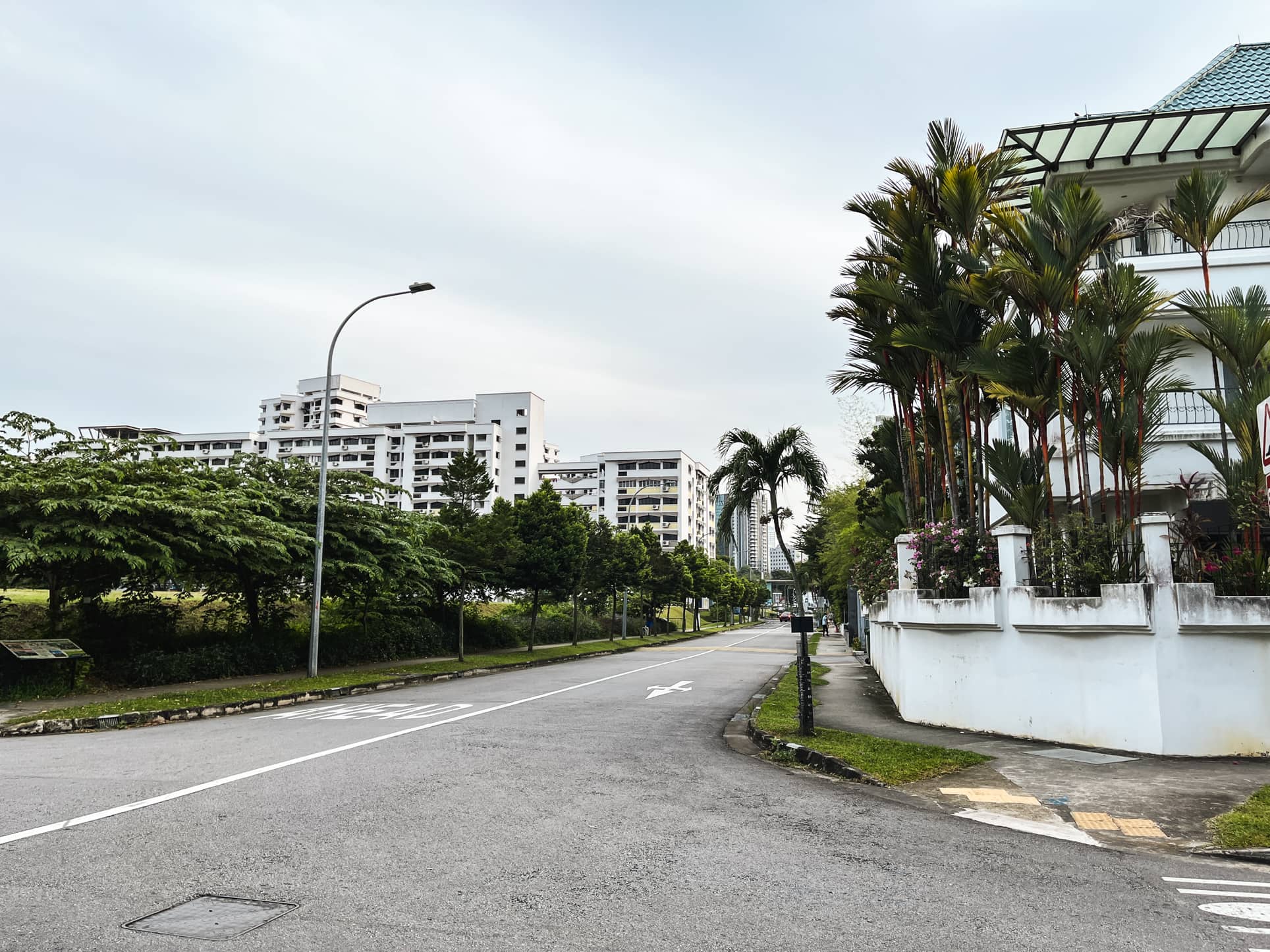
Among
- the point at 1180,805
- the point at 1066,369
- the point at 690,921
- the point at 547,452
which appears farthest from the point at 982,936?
the point at 547,452

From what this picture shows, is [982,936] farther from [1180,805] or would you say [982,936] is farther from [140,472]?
[140,472]

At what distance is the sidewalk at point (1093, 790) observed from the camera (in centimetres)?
680

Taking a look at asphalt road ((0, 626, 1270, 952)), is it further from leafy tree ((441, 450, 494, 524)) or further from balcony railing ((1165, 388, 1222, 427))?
leafy tree ((441, 450, 494, 524))

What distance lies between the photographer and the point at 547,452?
13000 cm

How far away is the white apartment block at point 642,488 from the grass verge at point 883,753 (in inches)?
4073

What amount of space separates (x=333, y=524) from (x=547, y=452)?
108 metres

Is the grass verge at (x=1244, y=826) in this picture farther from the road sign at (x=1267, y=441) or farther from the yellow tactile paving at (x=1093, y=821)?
the road sign at (x=1267, y=441)

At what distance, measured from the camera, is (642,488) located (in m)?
115

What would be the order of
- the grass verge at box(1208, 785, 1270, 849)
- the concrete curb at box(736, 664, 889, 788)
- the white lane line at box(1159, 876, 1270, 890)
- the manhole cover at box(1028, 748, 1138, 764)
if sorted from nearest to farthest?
the white lane line at box(1159, 876, 1270, 890) → the grass verge at box(1208, 785, 1270, 849) → the concrete curb at box(736, 664, 889, 788) → the manhole cover at box(1028, 748, 1138, 764)

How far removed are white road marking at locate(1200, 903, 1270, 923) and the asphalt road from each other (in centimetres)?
4

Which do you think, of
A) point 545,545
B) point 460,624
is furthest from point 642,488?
point 460,624

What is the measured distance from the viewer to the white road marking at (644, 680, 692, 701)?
60.3ft

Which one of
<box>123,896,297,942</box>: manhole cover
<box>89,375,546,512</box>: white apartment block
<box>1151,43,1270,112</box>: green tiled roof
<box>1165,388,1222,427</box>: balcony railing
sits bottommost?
<box>123,896,297,942</box>: manhole cover

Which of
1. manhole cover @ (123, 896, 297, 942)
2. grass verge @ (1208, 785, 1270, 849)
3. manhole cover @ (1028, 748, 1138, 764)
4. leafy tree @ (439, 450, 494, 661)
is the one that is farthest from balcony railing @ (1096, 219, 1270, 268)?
leafy tree @ (439, 450, 494, 661)
